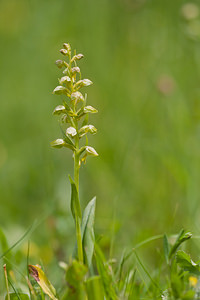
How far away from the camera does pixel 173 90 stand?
4277 millimetres

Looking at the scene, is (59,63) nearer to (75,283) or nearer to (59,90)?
(59,90)

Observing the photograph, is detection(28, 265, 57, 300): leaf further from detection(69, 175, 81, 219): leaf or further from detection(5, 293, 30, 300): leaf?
detection(69, 175, 81, 219): leaf

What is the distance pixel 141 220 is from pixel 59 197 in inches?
24.0

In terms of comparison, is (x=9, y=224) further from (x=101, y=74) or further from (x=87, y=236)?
(x=101, y=74)

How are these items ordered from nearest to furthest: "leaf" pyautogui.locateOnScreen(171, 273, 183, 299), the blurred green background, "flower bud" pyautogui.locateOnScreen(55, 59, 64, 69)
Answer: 1. "leaf" pyautogui.locateOnScreen(171, 273, 183, 299)
2. "flower bud" pyautogui.locateOnScreen(55, 59, 64, 69)
3. the blurred green background

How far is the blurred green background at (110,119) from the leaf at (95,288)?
1.76 feet

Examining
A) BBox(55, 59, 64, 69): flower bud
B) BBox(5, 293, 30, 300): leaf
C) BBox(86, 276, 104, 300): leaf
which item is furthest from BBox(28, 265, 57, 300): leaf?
BBox(55, 59, 64, 69): flower bud

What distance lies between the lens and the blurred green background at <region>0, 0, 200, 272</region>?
3217mm

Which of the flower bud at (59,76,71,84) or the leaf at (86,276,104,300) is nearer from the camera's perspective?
the leaf at (86,276,104,300)

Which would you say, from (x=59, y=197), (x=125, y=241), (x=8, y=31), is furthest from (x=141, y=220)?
(x=8, y=31)

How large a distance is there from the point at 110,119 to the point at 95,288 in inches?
126

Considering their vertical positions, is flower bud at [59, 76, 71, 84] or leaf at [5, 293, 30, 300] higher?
flower bud at [59, 76, 71, 84]

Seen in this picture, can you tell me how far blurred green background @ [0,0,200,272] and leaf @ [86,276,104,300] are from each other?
0.54 m

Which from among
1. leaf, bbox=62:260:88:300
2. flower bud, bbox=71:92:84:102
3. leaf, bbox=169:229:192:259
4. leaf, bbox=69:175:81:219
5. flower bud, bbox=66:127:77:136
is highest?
flower bud, bbox=71:92:84:102
